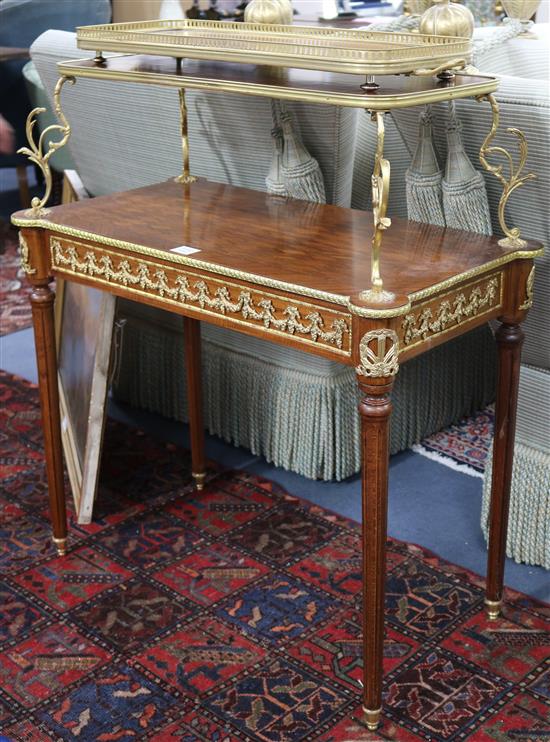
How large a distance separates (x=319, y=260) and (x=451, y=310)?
239 mm

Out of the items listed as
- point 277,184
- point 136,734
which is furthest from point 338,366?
point 136,734

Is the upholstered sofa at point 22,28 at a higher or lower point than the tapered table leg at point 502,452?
higher

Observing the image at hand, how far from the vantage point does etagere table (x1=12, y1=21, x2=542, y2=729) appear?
5.06 feet

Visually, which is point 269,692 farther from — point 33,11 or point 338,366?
point 33,11

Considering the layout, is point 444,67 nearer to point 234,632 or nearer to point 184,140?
point 184,140

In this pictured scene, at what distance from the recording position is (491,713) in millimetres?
1751

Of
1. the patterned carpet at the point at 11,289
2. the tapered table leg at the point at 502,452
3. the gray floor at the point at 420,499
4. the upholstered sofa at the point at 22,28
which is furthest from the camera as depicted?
the upholstered sofa at the point at 22,28

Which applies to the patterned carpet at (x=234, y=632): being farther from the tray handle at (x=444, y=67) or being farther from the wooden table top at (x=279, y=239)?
the tray handle at (x=444, y=67)

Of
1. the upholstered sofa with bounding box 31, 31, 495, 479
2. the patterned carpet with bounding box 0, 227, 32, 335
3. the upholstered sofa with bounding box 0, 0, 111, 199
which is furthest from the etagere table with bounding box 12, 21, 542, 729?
the upholstered sofa with bounding box 0, 0, 111, 199

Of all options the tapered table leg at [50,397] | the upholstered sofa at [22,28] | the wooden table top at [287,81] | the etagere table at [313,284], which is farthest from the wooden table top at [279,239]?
the upholstered sofa at [22,28]

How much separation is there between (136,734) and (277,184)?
44.5 inches

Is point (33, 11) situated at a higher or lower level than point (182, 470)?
higher

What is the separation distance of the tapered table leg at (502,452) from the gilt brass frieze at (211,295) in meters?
0.40

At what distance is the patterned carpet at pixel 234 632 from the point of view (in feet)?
5.75
